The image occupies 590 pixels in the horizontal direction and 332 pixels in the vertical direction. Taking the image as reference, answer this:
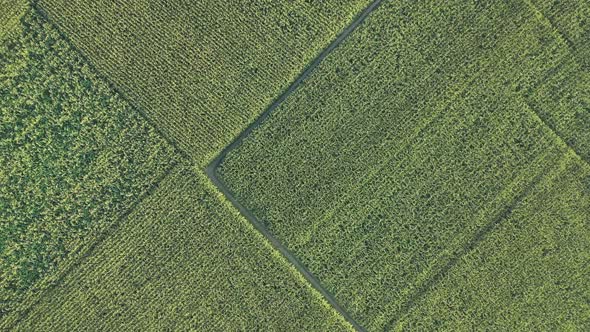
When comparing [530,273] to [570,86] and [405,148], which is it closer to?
[405,148]

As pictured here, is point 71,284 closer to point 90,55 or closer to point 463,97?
point 90,55

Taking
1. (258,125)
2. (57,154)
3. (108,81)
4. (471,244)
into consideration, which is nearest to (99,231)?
(57,154)

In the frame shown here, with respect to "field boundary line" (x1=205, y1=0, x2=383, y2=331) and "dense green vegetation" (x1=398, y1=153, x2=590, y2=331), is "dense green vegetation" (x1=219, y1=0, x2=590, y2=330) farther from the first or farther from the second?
"dense green vegetation" (x1=398, y1=153, x2=590, y2=331)

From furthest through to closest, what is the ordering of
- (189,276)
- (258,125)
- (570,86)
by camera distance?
(258,125), (570,86), (189,276)

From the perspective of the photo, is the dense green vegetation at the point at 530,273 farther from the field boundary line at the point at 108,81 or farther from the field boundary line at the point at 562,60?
the field boundary line at the point at 108,81

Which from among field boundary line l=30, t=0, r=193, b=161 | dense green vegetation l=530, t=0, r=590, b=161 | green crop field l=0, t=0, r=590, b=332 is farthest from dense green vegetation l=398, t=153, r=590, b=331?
field boundary line l=30, t=0, r=193, b=161

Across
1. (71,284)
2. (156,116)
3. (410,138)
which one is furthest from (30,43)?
(410,138)
